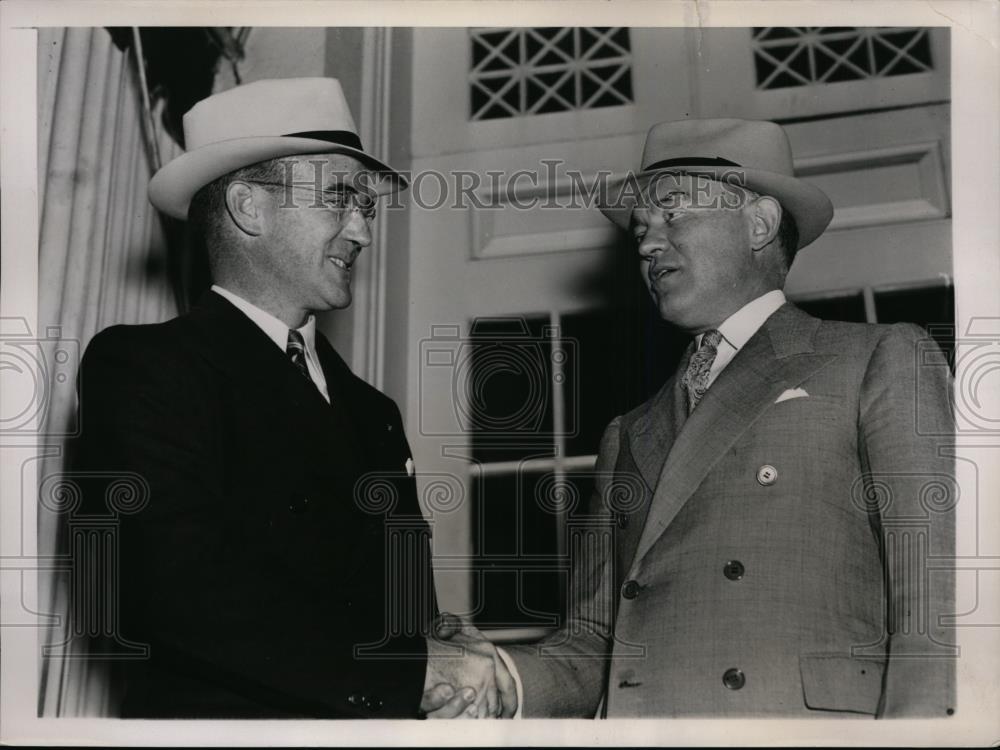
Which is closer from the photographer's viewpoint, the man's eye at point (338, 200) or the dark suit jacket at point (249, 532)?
the dark suit jacket at point (249, 532)

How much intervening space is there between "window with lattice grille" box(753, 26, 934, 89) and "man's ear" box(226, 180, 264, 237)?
1.16m

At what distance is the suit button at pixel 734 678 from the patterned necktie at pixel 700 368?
55cm

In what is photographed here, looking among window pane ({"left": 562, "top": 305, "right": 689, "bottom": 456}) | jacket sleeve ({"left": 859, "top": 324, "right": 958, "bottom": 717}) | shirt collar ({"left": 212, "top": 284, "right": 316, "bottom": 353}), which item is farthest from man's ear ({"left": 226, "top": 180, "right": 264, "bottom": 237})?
jacket sleeve ({"left": 859, "top": 324, "right": 958, "bottom": 717})

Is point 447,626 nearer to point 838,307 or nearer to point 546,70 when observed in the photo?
point 838,307

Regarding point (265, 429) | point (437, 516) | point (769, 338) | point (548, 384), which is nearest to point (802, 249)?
point (769, 338)

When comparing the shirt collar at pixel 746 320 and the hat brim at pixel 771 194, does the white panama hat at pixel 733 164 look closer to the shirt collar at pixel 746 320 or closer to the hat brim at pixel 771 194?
the hat brim at pixel 771 194

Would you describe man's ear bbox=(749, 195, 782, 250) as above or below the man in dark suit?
above

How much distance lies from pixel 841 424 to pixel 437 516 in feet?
2.83

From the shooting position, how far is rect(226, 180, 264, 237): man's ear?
331 cm

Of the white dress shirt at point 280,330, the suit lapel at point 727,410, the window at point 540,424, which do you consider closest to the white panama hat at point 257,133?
the white dress shirt at point 280,330

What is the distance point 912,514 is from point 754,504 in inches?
13.0

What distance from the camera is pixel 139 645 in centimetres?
316

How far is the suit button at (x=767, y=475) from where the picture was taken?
10.2ft

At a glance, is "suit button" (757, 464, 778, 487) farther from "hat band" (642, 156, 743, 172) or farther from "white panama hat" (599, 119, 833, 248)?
"hat band" (642, 156, 743, 172)
